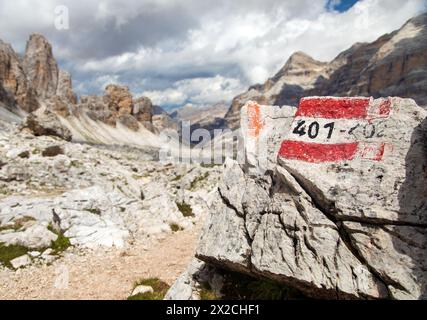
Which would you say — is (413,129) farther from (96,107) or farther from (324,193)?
(96,107)

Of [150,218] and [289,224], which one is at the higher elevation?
[289,224]

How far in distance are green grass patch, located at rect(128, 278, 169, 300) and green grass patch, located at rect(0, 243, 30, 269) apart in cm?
622

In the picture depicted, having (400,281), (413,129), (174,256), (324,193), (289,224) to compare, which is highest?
(413,129)

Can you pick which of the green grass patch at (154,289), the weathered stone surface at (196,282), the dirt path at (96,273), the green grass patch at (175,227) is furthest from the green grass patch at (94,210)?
the weathered stone surface at (196,282)

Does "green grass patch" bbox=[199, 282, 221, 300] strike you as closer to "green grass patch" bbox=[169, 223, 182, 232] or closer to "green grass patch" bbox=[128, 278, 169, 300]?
"green grass patch" bbox=[128, 278, 169, 300]

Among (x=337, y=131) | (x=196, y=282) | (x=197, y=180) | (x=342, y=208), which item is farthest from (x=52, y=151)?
(x=342, y=208)

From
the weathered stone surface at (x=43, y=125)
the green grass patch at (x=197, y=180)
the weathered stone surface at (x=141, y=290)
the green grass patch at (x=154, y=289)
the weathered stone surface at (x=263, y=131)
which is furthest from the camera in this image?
the weathered stone surface at (x=43, y=125)

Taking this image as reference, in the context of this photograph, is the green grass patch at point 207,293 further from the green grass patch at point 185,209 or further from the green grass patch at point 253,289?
the green grass patch at point 185,209

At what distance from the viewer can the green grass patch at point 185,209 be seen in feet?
88.9

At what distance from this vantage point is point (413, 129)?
28.8ft

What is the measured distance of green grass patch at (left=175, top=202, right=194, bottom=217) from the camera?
27084mm

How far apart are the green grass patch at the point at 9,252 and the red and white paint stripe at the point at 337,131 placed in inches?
524
